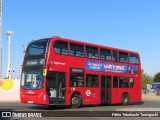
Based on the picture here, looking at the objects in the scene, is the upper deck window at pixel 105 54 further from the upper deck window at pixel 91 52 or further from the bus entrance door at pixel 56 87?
the bus entrance door at pixel 56 87

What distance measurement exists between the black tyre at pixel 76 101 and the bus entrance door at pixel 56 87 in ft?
3.84

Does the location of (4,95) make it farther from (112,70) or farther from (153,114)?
(153,114)

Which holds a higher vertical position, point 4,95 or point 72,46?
point 72,46

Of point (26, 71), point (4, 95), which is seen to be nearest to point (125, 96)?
point (26, 71)

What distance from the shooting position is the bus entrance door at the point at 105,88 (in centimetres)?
2620

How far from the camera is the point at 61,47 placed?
74.5 ft

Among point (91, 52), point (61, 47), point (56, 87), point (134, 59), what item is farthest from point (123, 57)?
point (56, 87)

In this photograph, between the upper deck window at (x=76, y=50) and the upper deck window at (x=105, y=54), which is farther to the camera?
the upper deck window at (x=105, y=54)

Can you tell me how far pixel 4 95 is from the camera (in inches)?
1448

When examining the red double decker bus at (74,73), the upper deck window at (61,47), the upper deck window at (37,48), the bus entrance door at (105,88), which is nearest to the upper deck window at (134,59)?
the red double decker bus at (74,73)

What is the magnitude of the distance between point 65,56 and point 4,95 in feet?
51.2

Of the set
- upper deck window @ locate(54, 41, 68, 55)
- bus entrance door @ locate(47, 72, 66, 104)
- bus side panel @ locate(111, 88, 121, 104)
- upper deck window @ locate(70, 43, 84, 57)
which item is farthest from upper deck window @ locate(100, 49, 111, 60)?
bus entrance door @ locate(47, 72, 66, 104)

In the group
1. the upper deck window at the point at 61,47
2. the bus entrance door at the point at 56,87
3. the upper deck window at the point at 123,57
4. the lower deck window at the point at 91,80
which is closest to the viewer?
the bus entrance door at the point at 56,87

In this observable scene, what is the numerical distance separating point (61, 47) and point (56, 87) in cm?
241
